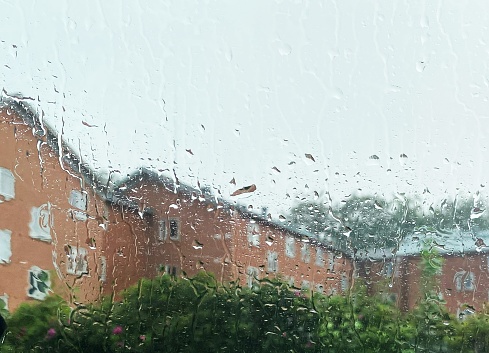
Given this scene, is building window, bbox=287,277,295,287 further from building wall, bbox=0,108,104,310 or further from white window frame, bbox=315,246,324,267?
building wall, bbox=0,108,104,310

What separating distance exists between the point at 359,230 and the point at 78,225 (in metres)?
1.36

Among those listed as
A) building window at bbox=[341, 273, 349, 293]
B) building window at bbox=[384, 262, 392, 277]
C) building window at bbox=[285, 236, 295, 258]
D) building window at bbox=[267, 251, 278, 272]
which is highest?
building window at bbox=[285, 236, 295, 258]

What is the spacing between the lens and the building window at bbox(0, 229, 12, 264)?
2787 mm

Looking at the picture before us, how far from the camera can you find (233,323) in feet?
8.82

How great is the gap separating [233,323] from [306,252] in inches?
19.5

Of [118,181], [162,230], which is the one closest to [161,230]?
[162,230]

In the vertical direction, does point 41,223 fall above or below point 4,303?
above

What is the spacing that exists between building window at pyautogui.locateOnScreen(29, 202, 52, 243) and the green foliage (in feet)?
1.04

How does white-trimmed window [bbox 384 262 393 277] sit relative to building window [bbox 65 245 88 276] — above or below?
below

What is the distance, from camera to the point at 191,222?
2713 millimetres

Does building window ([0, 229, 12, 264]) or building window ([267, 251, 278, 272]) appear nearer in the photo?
building window ([267, 251, 278, 272])

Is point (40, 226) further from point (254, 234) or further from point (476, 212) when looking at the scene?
point (476, 212)

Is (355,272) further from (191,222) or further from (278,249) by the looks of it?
(191,222)

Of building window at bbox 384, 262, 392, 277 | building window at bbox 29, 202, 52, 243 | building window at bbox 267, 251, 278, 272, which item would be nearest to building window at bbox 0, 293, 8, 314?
building window at bbox 29, 202, 52, 243
